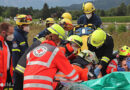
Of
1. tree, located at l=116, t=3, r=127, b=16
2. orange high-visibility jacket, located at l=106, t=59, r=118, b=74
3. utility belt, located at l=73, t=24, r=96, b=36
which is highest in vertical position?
utility belt, located at l=73, t=24, r=96, b=36

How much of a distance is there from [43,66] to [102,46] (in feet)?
6.56

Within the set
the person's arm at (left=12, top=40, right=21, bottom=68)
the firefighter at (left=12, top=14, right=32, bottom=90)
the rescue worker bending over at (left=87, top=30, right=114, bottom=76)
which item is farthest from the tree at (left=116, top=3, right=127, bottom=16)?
the person's arm at (left=12, top=40, right=21, bottom=68)

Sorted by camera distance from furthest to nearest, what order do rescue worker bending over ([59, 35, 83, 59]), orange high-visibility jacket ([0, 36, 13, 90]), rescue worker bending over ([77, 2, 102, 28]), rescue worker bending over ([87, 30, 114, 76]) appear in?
rescue worker bending over ([77, 2, 102, 28])
rescue worker bending over ([87, 30, 114, 76])
rescue worker bending over ([59, 35, 83, 59])
orange high-visibility jacket ([0, 36, 13, 90])

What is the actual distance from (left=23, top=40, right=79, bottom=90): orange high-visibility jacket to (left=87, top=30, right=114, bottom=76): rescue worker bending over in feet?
5.35

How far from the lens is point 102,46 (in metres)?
4.32

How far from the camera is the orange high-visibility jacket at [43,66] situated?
2.60 meters

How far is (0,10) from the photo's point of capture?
33.7 metres

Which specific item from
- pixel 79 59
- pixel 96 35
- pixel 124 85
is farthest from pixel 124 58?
pixel 124 85

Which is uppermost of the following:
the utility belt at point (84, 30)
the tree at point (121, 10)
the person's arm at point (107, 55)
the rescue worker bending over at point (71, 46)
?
the utility belt at point (84, 30)

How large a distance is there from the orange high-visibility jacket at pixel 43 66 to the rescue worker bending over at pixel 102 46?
1.63m

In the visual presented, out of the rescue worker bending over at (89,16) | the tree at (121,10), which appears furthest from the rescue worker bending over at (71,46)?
the tree at (121,10)

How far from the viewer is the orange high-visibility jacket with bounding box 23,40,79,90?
2.60m

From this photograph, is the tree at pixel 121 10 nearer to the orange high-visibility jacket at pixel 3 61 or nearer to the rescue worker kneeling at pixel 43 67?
the orange high-visibility jacket at pixel 3 61

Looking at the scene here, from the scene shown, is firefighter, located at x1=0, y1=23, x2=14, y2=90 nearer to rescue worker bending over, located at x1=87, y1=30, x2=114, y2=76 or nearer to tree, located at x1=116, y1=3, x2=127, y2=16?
rescue worker bending over, located at x1=87, y1=30, x2=114, y2=76
